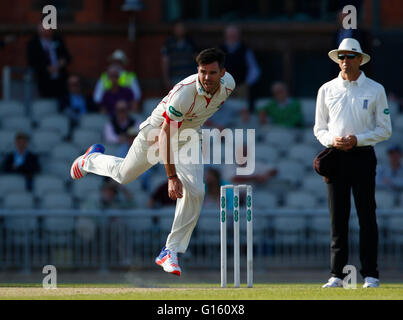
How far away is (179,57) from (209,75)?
787 centimetres

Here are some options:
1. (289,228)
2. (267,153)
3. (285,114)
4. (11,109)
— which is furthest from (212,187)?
(11,109)

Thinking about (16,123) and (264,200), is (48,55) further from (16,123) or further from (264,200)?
(264,200)

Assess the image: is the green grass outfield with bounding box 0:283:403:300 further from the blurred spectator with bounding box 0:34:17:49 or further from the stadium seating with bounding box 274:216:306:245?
the blurred spectator with bounding box 0:34:17:49

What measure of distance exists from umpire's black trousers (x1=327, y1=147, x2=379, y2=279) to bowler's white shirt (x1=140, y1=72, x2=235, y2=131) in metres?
1.27

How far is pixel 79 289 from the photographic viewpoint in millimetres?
10461

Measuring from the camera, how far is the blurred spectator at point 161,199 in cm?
1538

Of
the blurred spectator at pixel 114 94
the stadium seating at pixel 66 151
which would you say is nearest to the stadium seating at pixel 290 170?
the blurred spectator at pixel 114 94

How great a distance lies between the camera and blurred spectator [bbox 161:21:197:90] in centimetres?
1755

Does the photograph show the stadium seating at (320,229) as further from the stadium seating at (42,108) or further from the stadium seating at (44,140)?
the stadium seating at (42,108)

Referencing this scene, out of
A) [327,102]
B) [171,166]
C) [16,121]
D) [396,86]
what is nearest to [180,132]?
[171,166]

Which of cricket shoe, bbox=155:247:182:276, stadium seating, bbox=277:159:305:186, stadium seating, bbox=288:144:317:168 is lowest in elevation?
cricket shoe, bbox=155:247:182:276

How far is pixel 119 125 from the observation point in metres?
16.7

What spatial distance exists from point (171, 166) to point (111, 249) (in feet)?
16.2

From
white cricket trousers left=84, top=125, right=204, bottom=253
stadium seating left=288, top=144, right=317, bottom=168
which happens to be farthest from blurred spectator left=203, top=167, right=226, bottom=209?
white cricket trousers left=84, top=125, right=204, bottom=253
